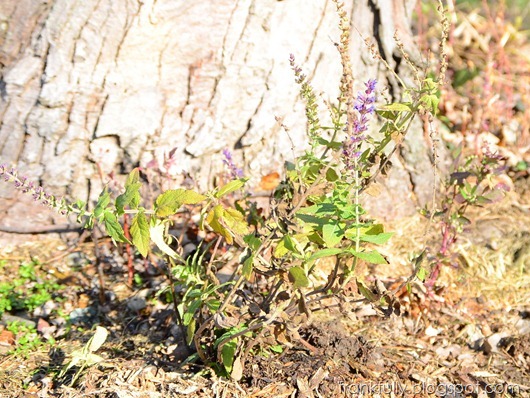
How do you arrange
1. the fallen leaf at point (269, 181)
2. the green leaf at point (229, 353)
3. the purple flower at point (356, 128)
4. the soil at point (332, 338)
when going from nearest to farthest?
the purple flower at point (356, 128)
the green leaf at point (229, 353)
the soil at point (332, 338)
the fallen leaf at point (269, 181)

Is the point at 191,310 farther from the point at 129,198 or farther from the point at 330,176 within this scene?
the point at 330,176

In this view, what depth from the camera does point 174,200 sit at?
212cm

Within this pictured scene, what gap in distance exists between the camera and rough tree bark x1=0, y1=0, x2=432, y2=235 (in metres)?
3.36

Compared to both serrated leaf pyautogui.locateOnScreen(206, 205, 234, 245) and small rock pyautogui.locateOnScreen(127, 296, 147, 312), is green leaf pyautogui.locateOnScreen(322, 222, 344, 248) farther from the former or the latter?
small rock pyautogui.locateOnScreen(127, 296, 147, 312)

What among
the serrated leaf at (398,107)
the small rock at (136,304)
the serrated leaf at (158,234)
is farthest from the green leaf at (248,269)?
the small rock at (136,304)

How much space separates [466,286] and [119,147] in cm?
198

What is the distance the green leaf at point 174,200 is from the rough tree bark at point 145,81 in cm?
131

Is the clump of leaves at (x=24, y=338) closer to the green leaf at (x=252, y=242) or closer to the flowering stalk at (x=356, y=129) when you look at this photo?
the green leaf at (x=252, y=242)

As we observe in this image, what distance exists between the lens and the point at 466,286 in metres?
3.52

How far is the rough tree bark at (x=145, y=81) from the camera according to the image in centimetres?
336

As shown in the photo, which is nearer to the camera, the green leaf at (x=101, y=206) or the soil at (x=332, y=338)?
the green leaf at (x=101, y=206)

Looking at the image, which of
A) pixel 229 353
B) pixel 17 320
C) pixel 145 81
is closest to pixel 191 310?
pixel 229 353

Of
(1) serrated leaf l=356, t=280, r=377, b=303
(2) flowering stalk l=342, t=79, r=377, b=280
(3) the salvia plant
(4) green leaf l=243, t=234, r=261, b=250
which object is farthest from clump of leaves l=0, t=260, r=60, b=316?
(2) flowering stalk l=342, t=79, r=377, b=280

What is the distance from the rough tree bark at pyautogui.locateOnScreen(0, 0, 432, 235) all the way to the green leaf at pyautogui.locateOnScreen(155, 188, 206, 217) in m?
1.31
